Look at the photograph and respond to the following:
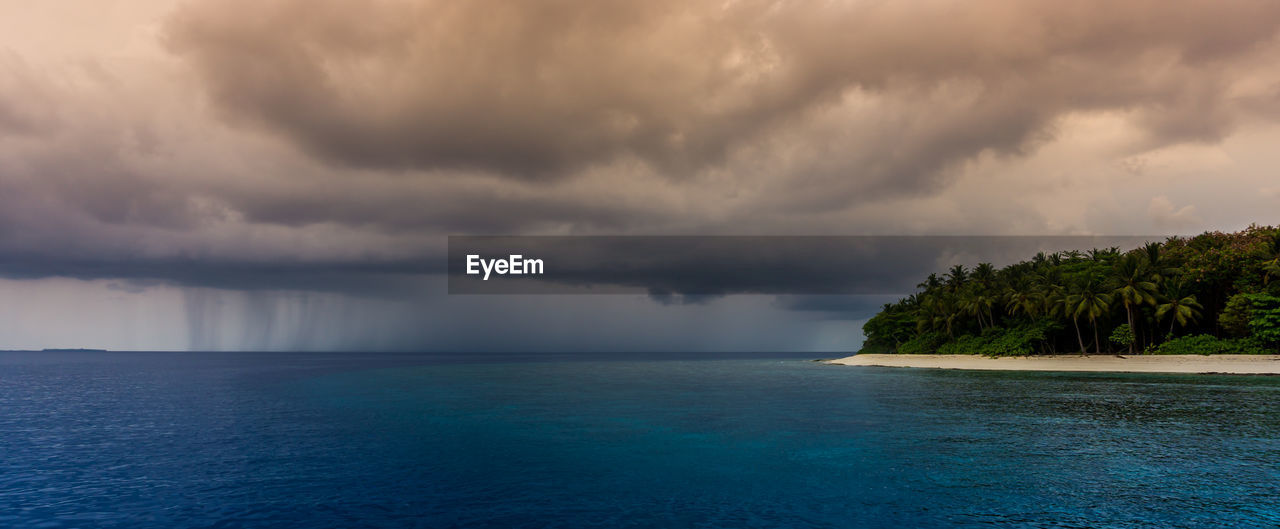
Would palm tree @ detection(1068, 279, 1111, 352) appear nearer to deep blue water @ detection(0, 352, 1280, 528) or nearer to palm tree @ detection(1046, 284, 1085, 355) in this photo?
palm tree @ detection(1046, 284, 1085, 355)

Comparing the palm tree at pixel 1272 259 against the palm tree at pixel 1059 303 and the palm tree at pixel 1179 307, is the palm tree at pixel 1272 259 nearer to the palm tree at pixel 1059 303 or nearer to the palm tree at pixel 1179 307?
the palm tree at pixel 1179 307

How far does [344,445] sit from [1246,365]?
99241mm

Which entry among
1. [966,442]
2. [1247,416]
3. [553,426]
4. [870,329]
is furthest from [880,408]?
[870,329]

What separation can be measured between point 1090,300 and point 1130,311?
18.5 ft

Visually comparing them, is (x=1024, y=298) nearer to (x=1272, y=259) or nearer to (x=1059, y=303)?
(x=1059, y=303)

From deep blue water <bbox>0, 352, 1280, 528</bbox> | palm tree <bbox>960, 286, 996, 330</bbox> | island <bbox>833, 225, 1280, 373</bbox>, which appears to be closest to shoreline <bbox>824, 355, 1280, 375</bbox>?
island <bbox>833, 225, 1280, 373</bbox>

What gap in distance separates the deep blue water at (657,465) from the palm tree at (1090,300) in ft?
136

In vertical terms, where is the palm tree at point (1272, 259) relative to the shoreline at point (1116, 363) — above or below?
above

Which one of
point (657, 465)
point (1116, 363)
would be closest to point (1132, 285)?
point (1116, 363)

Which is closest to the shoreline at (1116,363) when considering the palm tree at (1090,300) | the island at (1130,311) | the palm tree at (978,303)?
Answer: the island at (1130,311)

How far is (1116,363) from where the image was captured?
8888 centimetres

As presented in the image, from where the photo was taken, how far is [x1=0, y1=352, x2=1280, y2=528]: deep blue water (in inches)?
727

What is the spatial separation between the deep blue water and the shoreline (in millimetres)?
36167

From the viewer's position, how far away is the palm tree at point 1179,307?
83562 millimetres
